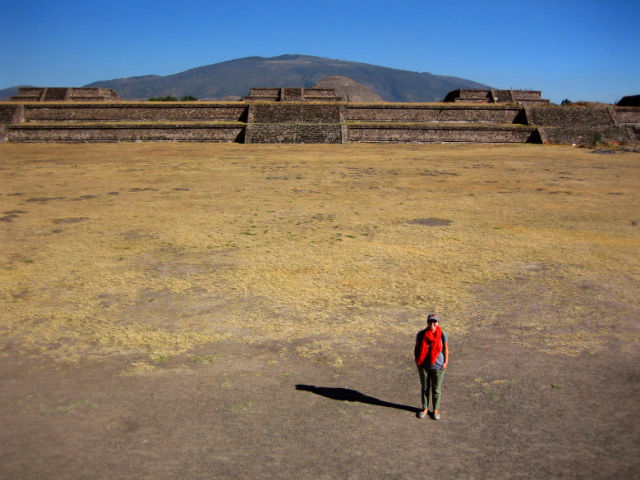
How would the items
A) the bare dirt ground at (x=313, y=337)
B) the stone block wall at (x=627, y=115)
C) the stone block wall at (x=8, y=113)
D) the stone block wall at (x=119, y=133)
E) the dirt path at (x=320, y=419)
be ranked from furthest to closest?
1. the stone block wall at (x=627, y=115)
2. the stone block wall at (x=8, y=113)
3. the stone block wall at (x=119, y=133)
4. the bare dirt ground at (x=313, y=337)
5. the dirt path at (x=320, y=419)

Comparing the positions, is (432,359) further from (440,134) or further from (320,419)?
(440,134)

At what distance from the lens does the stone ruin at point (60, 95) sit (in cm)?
3472

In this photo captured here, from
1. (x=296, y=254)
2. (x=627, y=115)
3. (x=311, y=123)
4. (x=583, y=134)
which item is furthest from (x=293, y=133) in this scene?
(x=627, y=115)

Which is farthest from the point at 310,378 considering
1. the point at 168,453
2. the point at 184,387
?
the point at 168,453

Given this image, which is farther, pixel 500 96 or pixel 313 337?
pixel 500 96

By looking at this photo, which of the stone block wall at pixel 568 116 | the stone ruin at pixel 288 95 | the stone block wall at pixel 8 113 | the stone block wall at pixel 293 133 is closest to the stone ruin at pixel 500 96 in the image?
the stone block wall at pixel 568 116

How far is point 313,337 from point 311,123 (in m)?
23.7

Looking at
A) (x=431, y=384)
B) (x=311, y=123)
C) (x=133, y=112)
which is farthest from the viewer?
(x=133, y=112)

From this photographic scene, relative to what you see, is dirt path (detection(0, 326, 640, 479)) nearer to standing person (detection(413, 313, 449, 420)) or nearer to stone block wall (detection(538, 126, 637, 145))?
standing person (detection(413, 313, 449, 420))

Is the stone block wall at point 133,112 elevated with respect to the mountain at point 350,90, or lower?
lower

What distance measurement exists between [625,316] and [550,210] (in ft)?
20.6

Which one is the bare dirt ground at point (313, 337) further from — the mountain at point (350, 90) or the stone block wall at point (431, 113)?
the mountain at point (350, 90)

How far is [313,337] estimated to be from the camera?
574 cm

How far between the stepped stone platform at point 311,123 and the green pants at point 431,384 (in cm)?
2346
